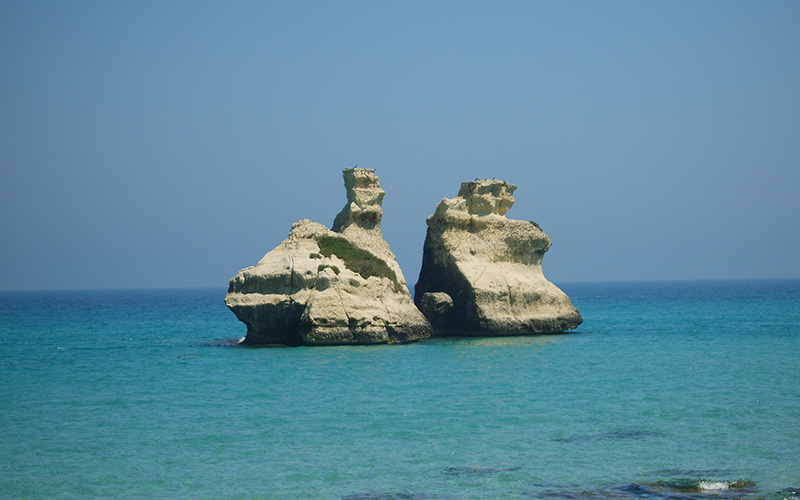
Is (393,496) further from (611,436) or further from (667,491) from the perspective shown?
(611,436)

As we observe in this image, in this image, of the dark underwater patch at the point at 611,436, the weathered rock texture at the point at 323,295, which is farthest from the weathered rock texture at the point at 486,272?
the dark underwater patch at the point at 611,436

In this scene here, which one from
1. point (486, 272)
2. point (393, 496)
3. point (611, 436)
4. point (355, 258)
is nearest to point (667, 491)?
point (611, 436)

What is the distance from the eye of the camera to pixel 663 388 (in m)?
23.5

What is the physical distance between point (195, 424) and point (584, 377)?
1186 centimetres

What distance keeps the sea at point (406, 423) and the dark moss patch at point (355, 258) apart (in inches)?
145

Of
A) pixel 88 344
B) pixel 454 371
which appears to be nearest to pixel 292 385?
pixel 454 371

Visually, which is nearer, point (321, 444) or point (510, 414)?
point (321, 444)

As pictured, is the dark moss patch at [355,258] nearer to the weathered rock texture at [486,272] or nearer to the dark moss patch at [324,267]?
the dark moss patch at [324,267]

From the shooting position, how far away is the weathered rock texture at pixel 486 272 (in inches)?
1470

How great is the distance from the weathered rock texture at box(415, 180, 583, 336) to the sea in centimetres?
370

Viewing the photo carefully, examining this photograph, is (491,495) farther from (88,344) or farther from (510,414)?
(88,344)

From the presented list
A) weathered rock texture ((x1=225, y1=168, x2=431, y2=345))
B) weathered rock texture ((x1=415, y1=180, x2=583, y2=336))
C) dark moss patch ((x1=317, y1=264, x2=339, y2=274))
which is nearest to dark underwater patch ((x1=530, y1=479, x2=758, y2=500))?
weathered rock texture ((x1=225, y1=168, x2=431, y2=345))

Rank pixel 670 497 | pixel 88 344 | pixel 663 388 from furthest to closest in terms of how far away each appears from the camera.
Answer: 1. pixel 88 344
2. pixel 663 388
3. pixel 670 497

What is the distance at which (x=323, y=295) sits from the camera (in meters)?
32.8
